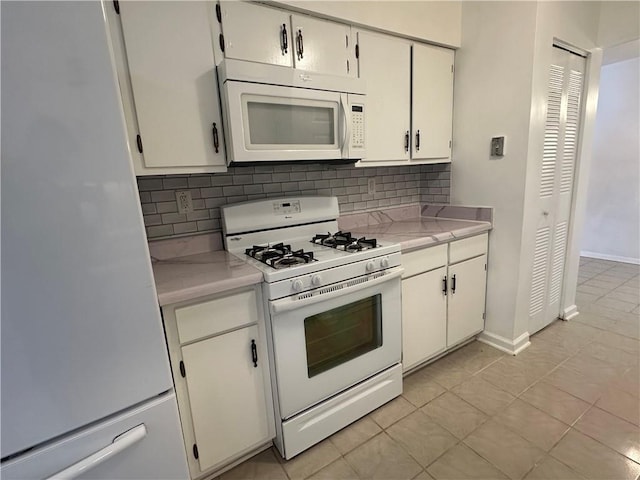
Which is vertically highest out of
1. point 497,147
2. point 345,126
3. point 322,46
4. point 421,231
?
point 322,46

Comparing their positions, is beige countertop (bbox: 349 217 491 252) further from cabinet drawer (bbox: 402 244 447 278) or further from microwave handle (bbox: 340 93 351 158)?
microwave handle (bbox: 340 93 351 158)

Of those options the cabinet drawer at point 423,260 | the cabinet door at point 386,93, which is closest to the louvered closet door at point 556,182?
the cabinet drawer at point 423,260

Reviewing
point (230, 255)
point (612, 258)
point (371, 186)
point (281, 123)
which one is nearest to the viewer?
point (281, 123)

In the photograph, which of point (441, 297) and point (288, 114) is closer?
point (288, 114)

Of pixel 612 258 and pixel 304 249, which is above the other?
pixel 304 249

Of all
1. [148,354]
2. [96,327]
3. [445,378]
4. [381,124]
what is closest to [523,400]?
[445,378]

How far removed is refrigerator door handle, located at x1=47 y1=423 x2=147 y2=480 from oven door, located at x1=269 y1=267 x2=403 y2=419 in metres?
0.58

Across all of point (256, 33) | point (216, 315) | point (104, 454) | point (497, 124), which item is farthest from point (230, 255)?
point (497, 124)

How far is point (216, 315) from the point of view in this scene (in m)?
1.24

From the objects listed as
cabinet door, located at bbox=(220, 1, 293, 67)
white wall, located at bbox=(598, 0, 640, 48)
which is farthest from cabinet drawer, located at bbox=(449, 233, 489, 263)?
white wall, located at bbox=(598, 0, 640, 48)

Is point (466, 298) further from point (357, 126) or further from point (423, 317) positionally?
point (357, 126)

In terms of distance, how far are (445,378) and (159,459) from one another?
1.68m

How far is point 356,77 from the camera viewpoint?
1.77 metres

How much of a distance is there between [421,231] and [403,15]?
1.29m
